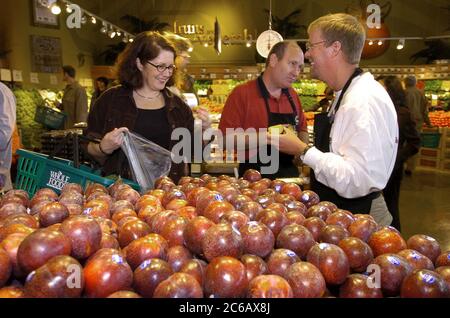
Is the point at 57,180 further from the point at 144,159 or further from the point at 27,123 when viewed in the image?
the point at 27,123

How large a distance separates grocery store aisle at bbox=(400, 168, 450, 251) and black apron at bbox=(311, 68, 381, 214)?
9.91 feet

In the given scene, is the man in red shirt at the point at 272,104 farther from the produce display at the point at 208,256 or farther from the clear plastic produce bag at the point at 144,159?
the produce display at the point at 208,256

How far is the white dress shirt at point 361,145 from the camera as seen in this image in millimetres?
2020

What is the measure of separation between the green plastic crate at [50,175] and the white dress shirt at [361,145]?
97 cm

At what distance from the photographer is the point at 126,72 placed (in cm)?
283

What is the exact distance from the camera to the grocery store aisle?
216 inches

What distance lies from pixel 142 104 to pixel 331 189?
1.28 m

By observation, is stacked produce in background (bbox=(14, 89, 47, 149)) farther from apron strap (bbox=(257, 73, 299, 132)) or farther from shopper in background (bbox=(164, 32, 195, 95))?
apron strap (bbox=(257, 73, 299, 132))

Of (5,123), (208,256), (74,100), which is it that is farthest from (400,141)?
(74,100)

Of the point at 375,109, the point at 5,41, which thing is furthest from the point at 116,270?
the point at 5,41

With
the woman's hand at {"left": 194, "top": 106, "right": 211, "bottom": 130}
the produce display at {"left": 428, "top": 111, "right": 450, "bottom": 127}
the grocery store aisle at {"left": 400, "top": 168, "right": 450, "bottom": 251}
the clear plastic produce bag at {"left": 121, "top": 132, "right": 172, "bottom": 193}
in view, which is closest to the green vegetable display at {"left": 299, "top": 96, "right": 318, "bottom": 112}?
the produce display at {"left": 428, "top": 111, "right": 450, "bottom": 127}

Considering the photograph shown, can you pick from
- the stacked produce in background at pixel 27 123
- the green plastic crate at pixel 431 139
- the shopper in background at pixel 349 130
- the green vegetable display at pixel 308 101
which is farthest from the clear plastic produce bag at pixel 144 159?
the green vegetable display at pixel 308 101

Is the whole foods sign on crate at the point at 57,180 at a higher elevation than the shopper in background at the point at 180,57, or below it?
below

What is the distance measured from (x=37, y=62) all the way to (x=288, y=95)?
29.2 ft
